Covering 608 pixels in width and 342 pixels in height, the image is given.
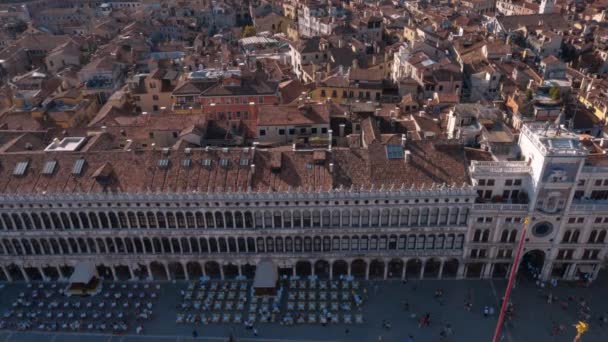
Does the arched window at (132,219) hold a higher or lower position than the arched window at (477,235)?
higher

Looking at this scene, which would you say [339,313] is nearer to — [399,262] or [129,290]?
[399,262]

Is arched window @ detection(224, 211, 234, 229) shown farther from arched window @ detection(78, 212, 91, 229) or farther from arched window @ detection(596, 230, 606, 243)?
arched window @ detection(596, 230, 606, 243)

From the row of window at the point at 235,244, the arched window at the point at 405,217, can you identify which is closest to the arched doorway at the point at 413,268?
the row of window at the point at 235,244

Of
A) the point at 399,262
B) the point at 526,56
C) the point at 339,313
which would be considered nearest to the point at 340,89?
the point at 399,262

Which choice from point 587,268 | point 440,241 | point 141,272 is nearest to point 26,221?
point 141,272

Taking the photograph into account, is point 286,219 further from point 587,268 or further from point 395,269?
point 587,268

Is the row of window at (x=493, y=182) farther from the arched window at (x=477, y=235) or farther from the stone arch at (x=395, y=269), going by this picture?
the stone arch at (x=395, y=269)
